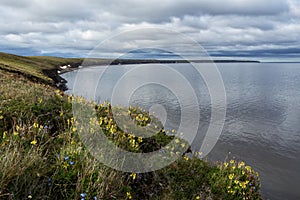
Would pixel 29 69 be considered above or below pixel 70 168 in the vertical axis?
below

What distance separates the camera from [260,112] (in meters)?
40.3

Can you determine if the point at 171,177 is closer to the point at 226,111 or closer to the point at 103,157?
the point at 103,157

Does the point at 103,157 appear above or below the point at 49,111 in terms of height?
below

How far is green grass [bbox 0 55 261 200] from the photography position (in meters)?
3.97

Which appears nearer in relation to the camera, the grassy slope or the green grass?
the green grass

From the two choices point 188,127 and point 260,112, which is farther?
point 260,112

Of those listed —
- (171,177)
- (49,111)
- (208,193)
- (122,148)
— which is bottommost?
(208,193)

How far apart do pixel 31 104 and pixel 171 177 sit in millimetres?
4676

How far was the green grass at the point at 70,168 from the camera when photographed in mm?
3972

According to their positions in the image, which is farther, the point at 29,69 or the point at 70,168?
the point at 29,69

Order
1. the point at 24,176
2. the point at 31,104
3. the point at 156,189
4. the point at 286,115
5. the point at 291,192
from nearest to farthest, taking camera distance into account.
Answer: the point at 24,176
the point at 156,189
the point at 31,104
the point at 291,192
the point at 286,115

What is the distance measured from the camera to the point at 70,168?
4.59 meters

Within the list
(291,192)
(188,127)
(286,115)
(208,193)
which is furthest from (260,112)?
(208,193)

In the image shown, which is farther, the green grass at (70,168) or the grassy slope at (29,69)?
the grassy slope at (29,69)
